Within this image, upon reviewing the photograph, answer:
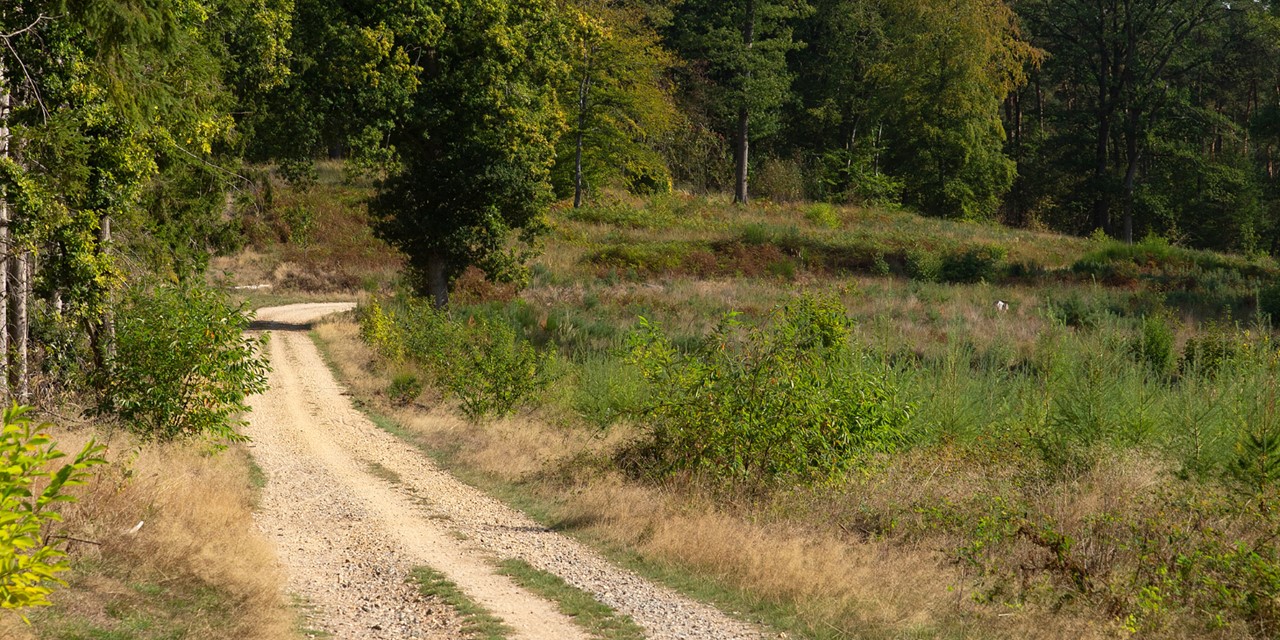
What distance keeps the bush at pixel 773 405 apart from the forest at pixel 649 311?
1.9 inches

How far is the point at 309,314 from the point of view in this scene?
36062 mm

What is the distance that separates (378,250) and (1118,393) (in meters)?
40.2

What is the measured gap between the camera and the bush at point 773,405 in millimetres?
12102

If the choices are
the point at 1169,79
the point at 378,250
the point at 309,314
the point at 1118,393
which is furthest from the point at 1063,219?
the point at 1118,393

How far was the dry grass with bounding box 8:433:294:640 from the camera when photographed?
7.09m

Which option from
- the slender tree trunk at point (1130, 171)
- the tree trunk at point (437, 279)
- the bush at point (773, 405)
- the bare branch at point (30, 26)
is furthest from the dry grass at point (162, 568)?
the slender tree trunk at point (1130, 171)

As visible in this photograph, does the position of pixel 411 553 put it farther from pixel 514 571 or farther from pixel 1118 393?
pixel 1118 393

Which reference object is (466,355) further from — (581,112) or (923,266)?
(581,112)

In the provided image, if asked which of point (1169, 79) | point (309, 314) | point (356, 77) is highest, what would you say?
point (1169, 79)

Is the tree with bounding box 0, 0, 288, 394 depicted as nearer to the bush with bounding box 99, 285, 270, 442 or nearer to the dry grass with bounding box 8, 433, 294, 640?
the bush with bounding box 99, 285, 270, 442

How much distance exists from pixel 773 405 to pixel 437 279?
1957 cm

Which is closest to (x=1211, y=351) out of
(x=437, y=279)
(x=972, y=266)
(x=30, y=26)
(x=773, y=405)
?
(x=773, y=405)

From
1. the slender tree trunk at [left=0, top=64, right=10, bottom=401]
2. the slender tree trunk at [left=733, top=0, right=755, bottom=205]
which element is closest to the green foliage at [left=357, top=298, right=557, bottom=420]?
the slender tree trunk at [left=0, top=64, right=10, bottom=401]

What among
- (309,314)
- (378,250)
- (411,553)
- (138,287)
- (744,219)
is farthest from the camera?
(744,219)
